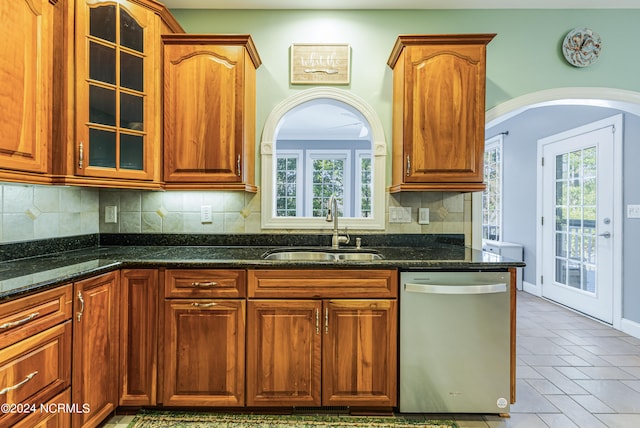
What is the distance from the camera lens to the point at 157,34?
2.20 metres

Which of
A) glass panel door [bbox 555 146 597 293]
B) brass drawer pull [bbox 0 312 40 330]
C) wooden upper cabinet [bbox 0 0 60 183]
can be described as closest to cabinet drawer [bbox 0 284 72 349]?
Answer: brass drawer pull [bbox 0 312 40 330]

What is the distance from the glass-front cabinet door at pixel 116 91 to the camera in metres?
1.92

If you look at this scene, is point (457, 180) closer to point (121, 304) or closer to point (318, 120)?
point (121, 304)


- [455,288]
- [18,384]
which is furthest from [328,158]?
[18,384]

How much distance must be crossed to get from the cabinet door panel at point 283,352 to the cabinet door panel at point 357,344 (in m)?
0.07

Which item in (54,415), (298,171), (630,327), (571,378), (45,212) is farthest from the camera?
(298,171)

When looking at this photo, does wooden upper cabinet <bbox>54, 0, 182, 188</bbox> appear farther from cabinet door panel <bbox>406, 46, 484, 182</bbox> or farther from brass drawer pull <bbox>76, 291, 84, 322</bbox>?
cabinet door panel <bbox>406, 46, 484, 182</bbox>

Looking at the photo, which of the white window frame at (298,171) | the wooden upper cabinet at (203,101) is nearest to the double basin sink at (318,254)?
the wooden upper cabinet at (203,101)

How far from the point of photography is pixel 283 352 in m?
1.95

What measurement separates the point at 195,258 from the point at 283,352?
736 mm

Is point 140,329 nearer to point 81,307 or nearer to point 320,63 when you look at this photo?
point 81,307

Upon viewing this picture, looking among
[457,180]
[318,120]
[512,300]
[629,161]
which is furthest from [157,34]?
[629,161]

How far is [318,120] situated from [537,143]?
3253 millimetres

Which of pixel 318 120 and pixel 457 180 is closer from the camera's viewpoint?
pixel 457 180
